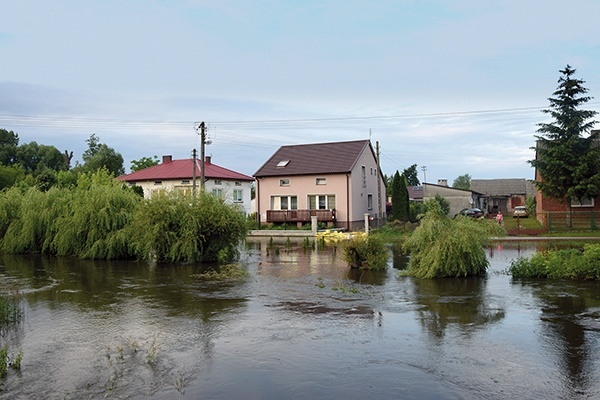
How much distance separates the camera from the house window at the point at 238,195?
5182cm

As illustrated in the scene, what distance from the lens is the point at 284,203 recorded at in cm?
4494

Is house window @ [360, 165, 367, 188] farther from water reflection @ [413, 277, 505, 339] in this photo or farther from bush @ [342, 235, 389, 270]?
water reflection @ [413, 277, 505, 339]

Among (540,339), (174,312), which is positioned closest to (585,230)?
(540,339)

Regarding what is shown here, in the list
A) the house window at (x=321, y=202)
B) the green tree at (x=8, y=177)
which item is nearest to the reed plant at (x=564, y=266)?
the house window at (x=321, y=202)

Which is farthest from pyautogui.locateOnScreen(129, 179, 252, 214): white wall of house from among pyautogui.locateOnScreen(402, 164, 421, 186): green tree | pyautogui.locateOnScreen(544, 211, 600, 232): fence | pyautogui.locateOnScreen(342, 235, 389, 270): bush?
pyautogui.locateOnScreen(402, 164, 421, 186): green tree

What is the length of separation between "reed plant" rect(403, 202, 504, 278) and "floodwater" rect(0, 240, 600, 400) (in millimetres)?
514

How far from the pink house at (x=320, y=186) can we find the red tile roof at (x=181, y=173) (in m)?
5.84

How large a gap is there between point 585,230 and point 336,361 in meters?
29.3

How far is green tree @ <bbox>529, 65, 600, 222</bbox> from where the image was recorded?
32.2 meters

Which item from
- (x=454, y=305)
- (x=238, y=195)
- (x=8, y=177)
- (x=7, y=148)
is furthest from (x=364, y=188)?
(x=7, y=148)

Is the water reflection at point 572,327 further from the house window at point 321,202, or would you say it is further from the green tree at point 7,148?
the green tree at point 7,148

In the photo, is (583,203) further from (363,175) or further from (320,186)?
(320,186)

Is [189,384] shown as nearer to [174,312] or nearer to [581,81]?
[174,312]

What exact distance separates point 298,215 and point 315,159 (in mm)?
5549
